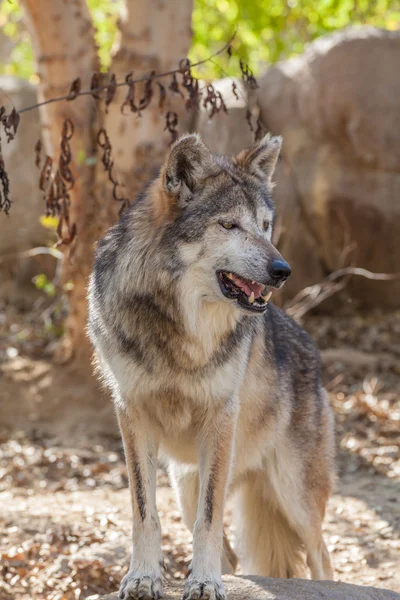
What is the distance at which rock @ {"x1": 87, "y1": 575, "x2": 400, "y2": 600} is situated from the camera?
12.9 feet

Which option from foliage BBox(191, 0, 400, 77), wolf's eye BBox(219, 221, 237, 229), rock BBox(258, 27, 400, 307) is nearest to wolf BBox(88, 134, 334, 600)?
wolf's eye BBox(219, 221, 237, 229)

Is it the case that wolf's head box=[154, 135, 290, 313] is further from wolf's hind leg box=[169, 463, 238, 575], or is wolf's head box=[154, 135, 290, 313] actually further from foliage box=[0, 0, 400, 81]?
foliage box=[0, 0, 400, 81]

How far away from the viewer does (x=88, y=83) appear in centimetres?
814

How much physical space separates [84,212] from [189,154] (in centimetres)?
475

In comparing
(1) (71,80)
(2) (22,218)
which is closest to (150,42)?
(1) (71,80)

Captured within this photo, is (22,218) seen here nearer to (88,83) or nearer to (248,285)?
(88,83)

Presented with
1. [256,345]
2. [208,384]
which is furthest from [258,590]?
[256,345]

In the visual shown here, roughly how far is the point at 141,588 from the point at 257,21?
11.4 metres

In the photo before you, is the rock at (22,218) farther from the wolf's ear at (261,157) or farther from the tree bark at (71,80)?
the wolf's ear at (261,157)

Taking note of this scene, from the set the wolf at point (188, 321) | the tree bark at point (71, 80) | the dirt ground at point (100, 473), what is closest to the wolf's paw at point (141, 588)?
the wolf at point (188, 321)

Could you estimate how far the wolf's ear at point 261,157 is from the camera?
4.31 metres

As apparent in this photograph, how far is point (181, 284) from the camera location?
13.0ft

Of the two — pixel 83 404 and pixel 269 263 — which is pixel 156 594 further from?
pixel 83 404

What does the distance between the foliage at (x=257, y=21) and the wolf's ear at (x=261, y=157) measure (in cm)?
799
